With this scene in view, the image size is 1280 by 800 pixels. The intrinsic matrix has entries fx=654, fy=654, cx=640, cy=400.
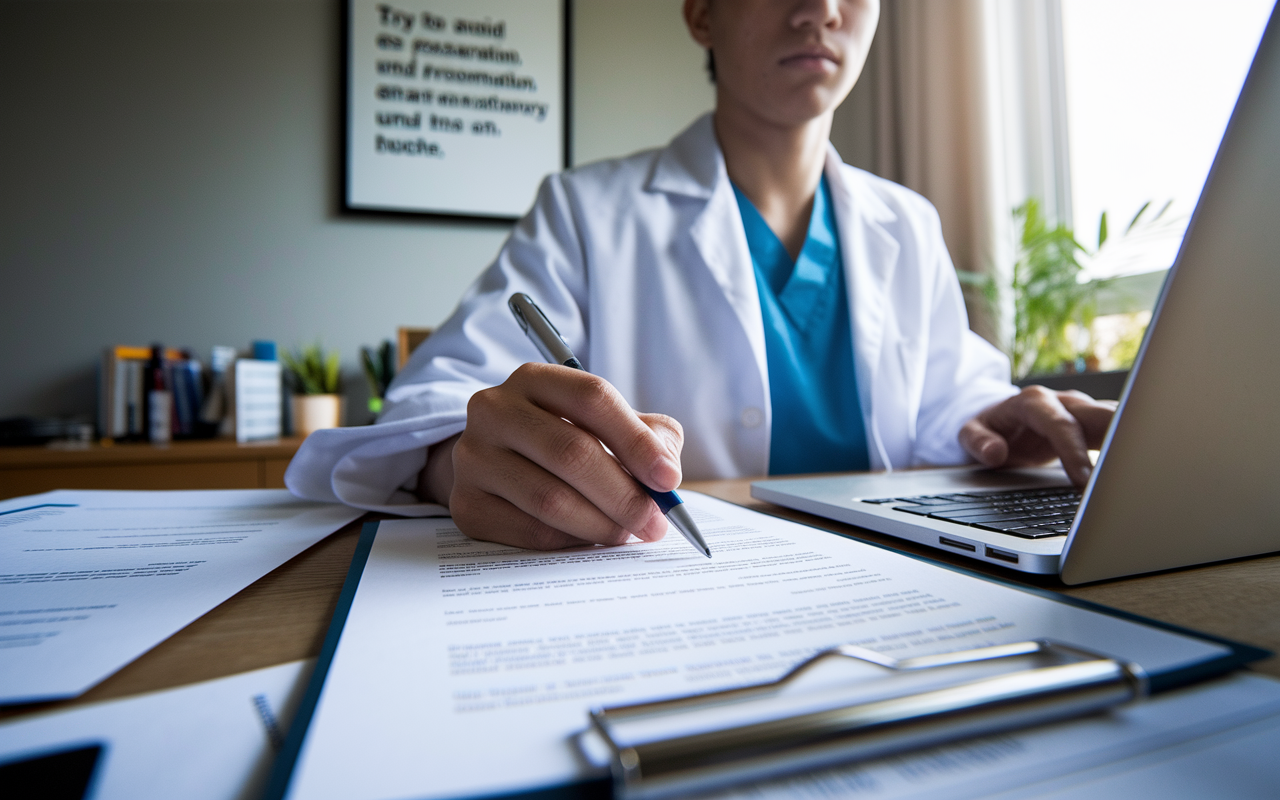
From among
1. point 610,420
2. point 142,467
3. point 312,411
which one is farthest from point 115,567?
point 312,411

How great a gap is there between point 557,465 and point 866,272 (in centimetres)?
78

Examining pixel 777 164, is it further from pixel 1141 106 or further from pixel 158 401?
pixel 158 401

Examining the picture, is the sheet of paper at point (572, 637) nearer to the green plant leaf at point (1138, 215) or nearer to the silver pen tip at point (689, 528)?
the silver pen tip at point (689, 528)

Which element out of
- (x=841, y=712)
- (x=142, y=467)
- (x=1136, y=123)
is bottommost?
(x=142, y=467)

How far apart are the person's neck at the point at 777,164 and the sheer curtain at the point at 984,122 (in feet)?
2.76

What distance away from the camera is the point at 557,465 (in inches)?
14.7

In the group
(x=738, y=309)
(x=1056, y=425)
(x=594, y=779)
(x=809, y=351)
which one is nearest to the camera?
(x=594, y=779)

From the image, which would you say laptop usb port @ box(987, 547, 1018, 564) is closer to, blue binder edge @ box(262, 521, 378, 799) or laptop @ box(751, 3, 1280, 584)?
laptop @ box(751, 3, 1280, 584)

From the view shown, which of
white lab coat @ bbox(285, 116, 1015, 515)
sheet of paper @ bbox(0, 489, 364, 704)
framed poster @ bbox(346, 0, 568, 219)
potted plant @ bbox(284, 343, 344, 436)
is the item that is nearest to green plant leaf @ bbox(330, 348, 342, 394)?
potted plant @ bbox(284, 343, 344, 436)

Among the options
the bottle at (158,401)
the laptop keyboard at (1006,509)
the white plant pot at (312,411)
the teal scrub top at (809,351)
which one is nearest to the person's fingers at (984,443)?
the laptop keyboard at (1006,509)

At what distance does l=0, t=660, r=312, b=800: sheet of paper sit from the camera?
0.52 ft

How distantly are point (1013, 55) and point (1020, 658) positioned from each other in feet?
6.76

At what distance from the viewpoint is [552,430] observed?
15.0 inches

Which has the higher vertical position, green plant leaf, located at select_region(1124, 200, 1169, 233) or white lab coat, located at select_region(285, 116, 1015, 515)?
green plant leaf, located at select_region(1124, 200, 1169, 233)
